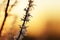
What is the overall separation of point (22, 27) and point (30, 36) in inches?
14.2

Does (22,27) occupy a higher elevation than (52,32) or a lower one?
higher

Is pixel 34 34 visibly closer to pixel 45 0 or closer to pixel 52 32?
pixel 52 32

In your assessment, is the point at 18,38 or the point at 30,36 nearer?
the point at 18,38

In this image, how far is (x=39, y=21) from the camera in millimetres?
907

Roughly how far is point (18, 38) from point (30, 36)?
31 cm

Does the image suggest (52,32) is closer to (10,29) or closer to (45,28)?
(45,28)

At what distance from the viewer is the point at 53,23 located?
36.0 inches

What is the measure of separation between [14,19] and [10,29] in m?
0.06

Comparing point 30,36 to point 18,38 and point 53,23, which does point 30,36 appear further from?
point 18,38

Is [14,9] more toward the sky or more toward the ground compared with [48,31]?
more toward the sky

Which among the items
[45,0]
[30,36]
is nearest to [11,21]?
[30,36]

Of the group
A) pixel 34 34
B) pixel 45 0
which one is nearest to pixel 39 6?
pixel 45 0

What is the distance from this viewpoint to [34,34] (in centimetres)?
90

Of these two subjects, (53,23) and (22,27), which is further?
(53,23)
